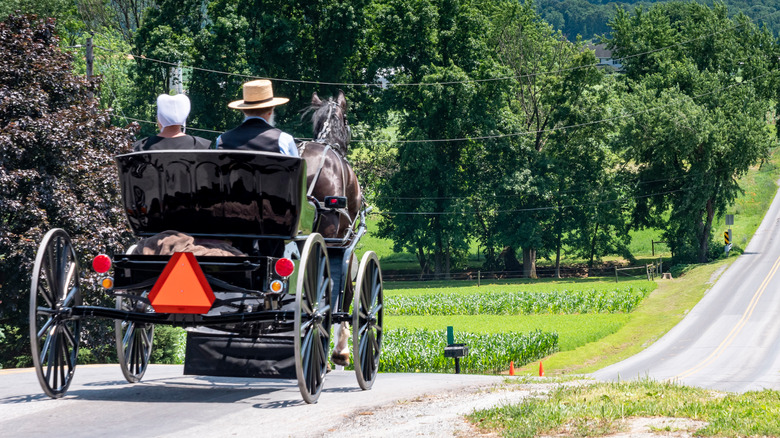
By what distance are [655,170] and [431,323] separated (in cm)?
3036

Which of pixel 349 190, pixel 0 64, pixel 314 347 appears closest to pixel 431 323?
pixel 0 64

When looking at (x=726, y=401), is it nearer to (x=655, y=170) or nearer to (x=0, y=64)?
(x=0, y=64)

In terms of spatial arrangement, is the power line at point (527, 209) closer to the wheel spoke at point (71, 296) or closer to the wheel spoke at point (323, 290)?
the wheel spoke at point (323, 290)

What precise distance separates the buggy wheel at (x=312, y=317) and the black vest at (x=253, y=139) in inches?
40.8

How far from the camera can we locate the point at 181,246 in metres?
7.46

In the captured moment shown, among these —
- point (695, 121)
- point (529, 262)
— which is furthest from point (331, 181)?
point (529, 262)

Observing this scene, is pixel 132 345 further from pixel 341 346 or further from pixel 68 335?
pixel 341 346

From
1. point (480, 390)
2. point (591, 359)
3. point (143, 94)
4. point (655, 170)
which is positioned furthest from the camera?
point (655, 170)

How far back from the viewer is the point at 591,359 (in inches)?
1341

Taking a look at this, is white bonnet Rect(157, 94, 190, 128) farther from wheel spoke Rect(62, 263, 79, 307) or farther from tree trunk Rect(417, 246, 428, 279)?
tree trunk Rect(417, 246, 428, 279)

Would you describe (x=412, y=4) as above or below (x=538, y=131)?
above

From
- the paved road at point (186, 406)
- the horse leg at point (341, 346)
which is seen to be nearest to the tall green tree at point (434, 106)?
the horse leg at point (341, 346)

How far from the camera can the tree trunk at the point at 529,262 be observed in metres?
67.1

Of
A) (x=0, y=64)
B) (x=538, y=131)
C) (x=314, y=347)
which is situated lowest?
(x=314, y=347)
